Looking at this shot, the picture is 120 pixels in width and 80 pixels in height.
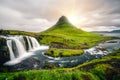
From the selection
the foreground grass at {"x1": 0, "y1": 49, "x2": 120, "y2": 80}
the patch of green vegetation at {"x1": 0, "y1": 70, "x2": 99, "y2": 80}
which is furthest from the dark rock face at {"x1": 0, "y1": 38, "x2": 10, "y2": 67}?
the patch of green vegetation at {"x1": 0, "y1": 70, "x2": 99, "y2": 80}

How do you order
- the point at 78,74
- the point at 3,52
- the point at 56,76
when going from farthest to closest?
the point at 3,52
the point at 78,74
the point at 56,76

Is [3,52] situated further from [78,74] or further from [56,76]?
[78,74]

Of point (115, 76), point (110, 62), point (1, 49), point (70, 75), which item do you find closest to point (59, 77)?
point (70, 75)

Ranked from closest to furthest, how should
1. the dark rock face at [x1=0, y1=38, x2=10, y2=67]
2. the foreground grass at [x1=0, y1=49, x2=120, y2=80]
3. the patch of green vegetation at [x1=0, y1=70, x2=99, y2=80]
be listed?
the patch of green vegetation at [x1=0, y1=70, x2=99, y2=80] < the foreground grass at [x1=0, y1=49, x2=120, y2=80] < the dark rock face at [x1=0, y1=38, x2=10, y2=67]

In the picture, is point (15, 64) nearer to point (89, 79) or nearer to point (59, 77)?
point (59, 77)

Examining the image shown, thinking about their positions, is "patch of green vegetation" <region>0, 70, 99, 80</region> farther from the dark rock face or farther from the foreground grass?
the dark rock face

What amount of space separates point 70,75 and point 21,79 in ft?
25.9

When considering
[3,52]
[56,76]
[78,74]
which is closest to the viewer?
[56,76]

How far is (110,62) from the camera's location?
3156 cm

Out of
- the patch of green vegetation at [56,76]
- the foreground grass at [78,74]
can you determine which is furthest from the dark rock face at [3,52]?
the patch of green vegetation at [56,76]

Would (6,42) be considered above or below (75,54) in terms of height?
above

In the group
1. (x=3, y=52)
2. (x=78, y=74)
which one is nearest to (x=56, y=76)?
(x=78, y=74)

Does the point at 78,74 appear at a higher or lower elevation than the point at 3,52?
lower

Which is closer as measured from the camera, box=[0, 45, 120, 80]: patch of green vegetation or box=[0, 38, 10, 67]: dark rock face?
box=[0, 45, 120, 80]: patch of green vegetation
